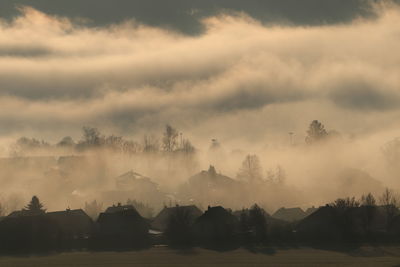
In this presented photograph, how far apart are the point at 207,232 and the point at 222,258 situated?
3204cm

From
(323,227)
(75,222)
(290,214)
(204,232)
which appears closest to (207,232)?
(204,232)

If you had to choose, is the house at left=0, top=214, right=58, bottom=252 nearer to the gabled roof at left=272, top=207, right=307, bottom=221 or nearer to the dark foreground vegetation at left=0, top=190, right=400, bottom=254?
the dark foreground vegetation at left=0, top=190, right=400, bottom=254

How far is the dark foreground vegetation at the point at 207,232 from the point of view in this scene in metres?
103

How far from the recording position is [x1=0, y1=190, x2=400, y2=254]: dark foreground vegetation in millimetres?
103375

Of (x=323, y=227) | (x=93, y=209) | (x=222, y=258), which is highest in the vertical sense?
(x=93, y=209)

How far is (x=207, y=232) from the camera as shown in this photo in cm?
11375

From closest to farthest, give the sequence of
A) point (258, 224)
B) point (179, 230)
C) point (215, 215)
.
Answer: point (179, 230) < point (258, 224) < point (215, 215)

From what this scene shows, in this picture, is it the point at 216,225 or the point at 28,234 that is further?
the point at 216,225

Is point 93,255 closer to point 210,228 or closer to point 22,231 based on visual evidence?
point 22,231

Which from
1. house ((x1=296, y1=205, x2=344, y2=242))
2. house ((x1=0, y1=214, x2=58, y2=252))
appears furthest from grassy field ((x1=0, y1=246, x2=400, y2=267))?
house ((x1=0, y1=214, x2=58, y2=252))

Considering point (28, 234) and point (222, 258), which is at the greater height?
point (28, 234)

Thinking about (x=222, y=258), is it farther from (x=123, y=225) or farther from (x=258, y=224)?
(x=123, y=225)

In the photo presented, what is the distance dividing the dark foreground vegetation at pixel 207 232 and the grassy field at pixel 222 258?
7324 mm

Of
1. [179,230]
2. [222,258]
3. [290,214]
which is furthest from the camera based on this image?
[290,214]
